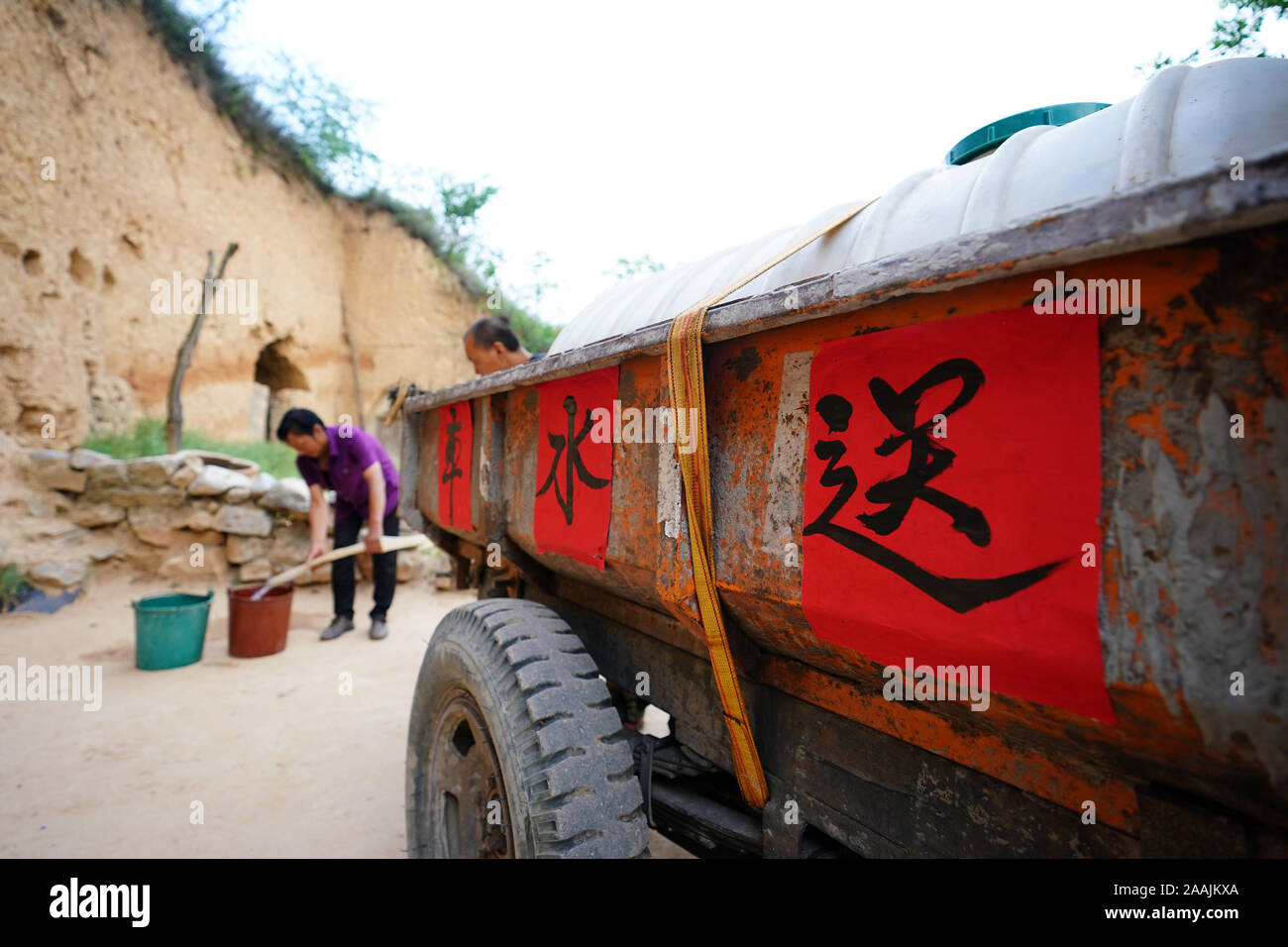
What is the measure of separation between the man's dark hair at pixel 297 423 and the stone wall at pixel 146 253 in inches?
170

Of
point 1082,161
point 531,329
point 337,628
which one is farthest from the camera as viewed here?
point 531,329

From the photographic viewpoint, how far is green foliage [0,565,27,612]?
477cm

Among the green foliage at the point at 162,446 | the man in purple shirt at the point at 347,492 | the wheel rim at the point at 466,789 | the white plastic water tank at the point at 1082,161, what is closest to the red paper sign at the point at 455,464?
the wheel rim at the point at 466,789

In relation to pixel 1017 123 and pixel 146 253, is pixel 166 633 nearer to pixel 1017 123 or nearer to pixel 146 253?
pixel 1017 123

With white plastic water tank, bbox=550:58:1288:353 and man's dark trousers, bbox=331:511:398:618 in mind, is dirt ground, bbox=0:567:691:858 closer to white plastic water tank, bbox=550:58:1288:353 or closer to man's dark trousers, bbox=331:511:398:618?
man's dark trousers, bbox=331:511:398:618

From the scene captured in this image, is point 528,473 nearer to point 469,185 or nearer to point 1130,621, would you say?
point 1130,621

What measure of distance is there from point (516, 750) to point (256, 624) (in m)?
3.83

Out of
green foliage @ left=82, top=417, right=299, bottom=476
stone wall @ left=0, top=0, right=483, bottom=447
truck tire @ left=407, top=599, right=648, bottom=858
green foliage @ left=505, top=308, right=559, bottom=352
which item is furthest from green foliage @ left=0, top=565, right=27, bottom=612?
green foliage @ left=505, top=308, right=559, bottom=352

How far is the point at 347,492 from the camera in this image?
4500 mm

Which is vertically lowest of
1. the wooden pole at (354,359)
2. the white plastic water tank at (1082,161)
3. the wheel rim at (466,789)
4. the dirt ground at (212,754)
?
the dirt ground at (212,754)

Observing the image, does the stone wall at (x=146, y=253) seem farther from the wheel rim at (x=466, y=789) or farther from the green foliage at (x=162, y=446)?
the wheel rim at (x=466, y=789)

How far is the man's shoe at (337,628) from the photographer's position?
4.65 metres

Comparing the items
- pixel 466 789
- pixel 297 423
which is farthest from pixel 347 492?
pixel 466 789

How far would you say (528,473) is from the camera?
1.67 meters
